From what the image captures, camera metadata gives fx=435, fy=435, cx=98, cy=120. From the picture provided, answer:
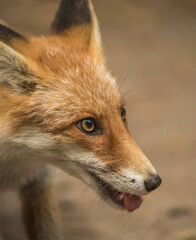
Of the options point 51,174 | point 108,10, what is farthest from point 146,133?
point 108,10

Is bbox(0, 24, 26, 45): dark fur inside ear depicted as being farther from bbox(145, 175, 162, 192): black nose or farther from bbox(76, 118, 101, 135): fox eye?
bbox(145, 175, 162, 192): black nose

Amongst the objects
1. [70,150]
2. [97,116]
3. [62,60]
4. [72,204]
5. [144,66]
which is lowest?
[72,204]

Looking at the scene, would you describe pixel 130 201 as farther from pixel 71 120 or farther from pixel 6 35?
pixel 6 35

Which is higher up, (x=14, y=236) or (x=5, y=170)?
(x=5, y=170)

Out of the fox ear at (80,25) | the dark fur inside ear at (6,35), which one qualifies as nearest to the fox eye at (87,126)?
the fox ear at (80,25)

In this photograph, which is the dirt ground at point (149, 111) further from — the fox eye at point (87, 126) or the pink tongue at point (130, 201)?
the fox eye at point (87, 126)

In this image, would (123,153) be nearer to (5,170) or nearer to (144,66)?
(5,170)

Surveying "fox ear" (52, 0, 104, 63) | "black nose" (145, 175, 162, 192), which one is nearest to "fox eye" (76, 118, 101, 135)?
"black nose" (145, 175, 162, 192)

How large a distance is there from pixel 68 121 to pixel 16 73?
645mm

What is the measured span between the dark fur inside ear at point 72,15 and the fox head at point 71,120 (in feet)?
2.15

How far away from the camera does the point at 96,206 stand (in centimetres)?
604

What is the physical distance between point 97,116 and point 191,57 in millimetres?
6320

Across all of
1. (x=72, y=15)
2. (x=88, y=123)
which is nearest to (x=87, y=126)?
(x=88, y=123)

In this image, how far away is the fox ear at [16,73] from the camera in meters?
3.80
